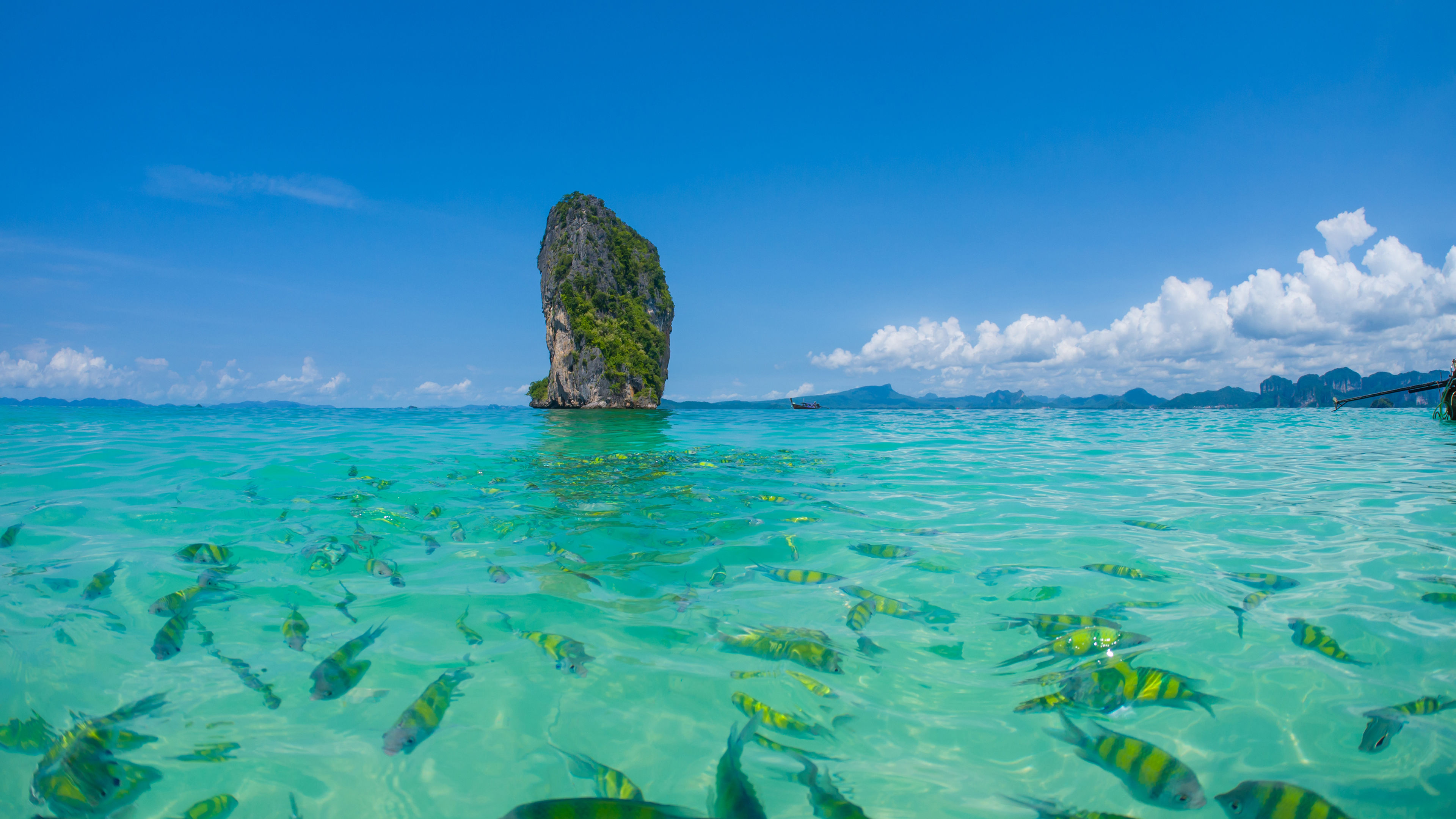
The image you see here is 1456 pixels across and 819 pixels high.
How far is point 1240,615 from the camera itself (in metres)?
4.50

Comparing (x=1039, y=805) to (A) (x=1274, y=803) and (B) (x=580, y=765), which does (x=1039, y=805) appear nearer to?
(A) (x=1274, y=803)

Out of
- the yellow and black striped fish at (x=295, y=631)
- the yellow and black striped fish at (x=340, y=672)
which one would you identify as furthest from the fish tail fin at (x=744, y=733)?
the yellow and black striped fish at (x=295, y=631)

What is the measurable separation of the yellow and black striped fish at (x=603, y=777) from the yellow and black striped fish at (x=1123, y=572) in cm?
510

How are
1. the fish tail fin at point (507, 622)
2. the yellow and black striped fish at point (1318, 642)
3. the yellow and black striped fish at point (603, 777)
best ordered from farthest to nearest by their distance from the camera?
1. the fish tail fin at point (507, 622)
2. the yellow and black striped fish at point (1318, 642)
3. the yellow and black striped fish at point (603, 777)

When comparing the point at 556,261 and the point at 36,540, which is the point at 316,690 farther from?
the point at 556,261

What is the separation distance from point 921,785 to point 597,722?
1.79m

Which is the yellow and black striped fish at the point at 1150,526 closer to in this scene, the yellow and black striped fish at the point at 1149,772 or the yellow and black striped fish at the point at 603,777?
the yellow and black striped fish at the point at 1149,772

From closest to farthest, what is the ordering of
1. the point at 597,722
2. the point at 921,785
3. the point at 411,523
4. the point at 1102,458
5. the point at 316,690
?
the point at 921,785
the point at 597,722
the point at 316,690
the point at 411,523
the point at 1102,458

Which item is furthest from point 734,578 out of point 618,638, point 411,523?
point 411,523

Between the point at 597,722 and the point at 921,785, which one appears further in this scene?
the point at 597,722

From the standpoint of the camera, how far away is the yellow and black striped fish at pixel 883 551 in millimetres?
6391

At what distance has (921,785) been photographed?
2.80 m

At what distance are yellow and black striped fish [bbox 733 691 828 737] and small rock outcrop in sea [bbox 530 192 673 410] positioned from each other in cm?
6367

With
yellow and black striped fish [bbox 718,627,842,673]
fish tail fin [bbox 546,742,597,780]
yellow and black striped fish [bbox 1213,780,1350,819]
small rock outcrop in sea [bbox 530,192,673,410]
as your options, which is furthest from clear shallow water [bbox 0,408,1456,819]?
small rock outcrop in sea [bbox 530,192,673,410]
